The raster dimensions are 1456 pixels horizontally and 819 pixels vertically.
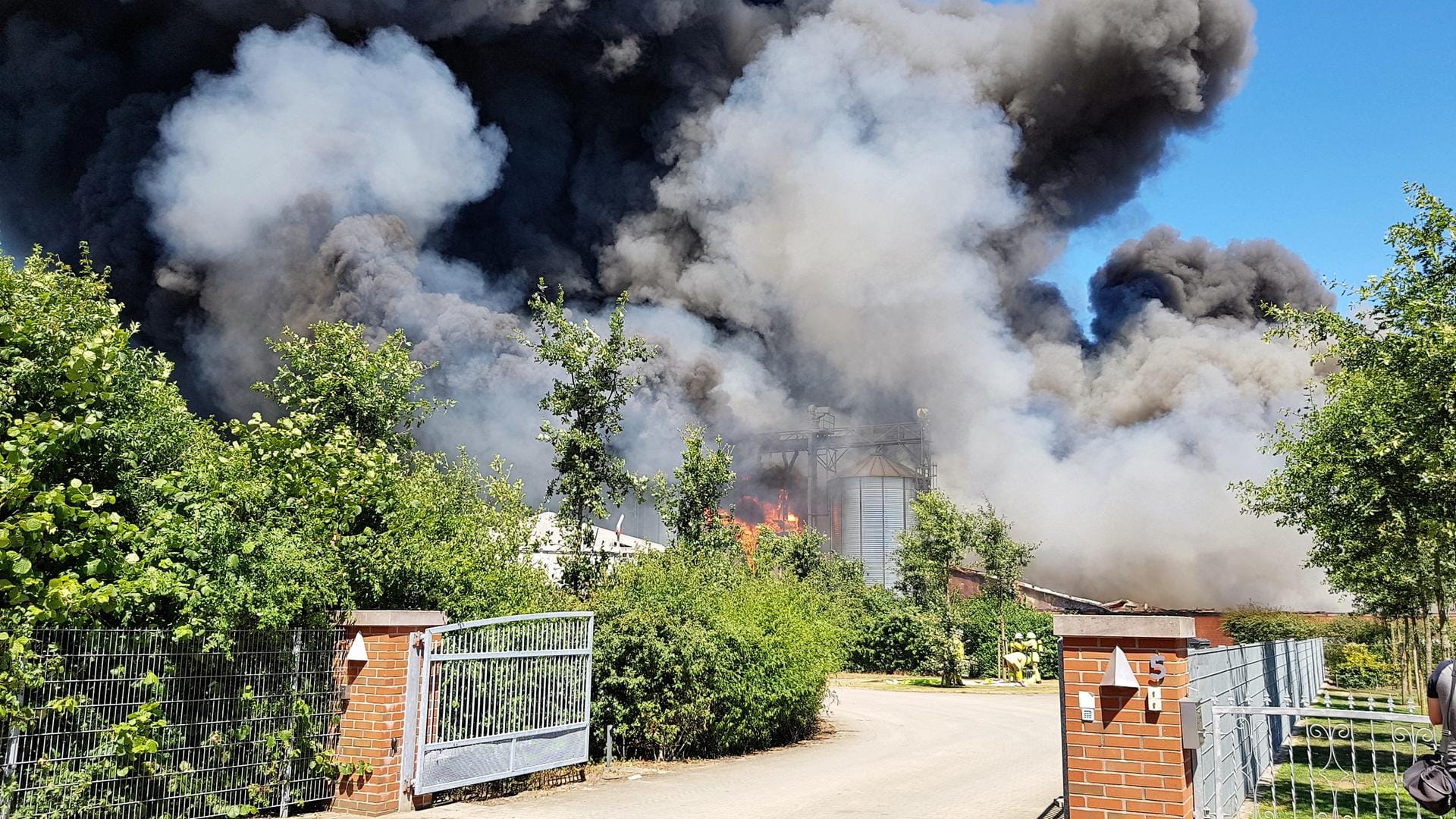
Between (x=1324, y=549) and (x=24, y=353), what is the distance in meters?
20.2

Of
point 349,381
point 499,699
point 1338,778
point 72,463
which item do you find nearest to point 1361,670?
point 1338,778

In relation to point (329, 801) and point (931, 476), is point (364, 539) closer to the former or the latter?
point (329, 801)

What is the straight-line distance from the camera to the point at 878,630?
37.4 meters

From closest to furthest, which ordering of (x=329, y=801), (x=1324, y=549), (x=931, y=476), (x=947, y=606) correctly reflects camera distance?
(x=329, y=801) < (x=1324, y=549) < (x=947, y=606) < (x=931, y=476)

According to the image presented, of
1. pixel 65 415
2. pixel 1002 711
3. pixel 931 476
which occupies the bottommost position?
pixel 1002 711

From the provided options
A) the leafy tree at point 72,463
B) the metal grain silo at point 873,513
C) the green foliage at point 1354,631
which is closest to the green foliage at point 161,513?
the leafy tree at point 72,463

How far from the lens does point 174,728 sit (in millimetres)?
→ 7516

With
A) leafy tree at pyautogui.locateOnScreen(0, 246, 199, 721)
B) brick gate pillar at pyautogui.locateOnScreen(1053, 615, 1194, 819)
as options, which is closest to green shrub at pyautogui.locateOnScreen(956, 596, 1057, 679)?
brick gate pillar at pyautogui.locateOnScreen(1053, 615, 1194, 819)

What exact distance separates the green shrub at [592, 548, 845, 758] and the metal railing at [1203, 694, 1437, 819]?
20.8 ft

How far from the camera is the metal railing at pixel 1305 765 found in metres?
6.20

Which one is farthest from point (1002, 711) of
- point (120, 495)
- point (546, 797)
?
point (120, 495)

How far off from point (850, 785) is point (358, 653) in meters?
5.88

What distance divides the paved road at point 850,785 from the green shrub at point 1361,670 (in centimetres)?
1814

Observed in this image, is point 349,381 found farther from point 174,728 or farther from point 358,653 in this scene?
point 174,728
